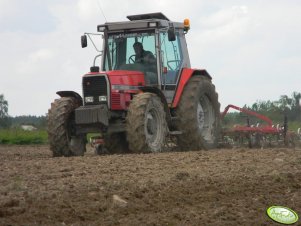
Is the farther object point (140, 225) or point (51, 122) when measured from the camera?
point (51, 122)

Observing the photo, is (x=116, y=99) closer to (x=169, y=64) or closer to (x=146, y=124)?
(x=146, y=124)

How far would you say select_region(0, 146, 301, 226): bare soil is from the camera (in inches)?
250

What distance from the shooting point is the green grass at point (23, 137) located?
936 inches

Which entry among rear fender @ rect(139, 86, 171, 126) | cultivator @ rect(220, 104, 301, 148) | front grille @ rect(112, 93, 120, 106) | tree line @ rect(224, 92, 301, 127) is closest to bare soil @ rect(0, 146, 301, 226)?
front grille @ rect(112, 93, 120, 106)

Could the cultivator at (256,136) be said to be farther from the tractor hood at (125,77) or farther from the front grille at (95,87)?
the front grille at (95,87)

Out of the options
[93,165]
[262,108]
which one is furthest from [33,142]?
[93,165]

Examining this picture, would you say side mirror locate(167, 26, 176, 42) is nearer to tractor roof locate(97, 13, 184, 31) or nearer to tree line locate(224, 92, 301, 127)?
tractor roof locate(97, 13, 184, 31)

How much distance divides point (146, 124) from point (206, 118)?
2.98m

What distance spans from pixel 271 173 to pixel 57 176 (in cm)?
283

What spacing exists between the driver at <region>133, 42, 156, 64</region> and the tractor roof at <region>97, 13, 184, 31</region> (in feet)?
1.21

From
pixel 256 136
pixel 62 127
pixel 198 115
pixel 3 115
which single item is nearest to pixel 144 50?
pixel 198 115

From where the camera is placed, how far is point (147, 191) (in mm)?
7492

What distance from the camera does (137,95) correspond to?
41.7ft

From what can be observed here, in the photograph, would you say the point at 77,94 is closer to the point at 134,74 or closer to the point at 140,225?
the point at 134,74
